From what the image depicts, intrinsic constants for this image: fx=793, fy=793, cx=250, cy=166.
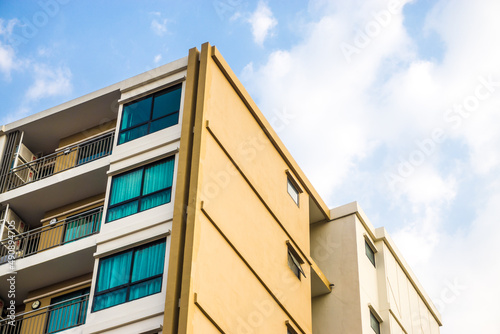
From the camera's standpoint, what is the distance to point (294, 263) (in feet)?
90.1

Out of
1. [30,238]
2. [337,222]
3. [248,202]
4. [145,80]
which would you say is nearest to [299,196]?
[337,222]

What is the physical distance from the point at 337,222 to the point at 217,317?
36.7 feet

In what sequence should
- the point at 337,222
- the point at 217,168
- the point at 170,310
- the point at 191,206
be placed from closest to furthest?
1. the point at 170,310
2. the point at 191,206
3. the point at 217,168
4. the point at 337,222

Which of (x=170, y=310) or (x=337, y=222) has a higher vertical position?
(x=337, y=222)

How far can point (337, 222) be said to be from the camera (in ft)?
104

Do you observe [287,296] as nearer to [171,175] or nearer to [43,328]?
[171,175]

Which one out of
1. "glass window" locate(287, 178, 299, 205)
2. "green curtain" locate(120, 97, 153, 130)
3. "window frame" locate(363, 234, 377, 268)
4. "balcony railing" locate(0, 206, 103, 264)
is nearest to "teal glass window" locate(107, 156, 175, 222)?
"balcony railing" locate(0, 206, 103, 264)

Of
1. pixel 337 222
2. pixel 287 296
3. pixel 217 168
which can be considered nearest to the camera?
pixel 217 168

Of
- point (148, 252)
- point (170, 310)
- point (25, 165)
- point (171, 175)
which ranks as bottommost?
point (170, 310)

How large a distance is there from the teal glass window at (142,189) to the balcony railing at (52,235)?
1797 mm

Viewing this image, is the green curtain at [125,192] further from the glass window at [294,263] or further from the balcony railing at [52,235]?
the glass window at [294,263]

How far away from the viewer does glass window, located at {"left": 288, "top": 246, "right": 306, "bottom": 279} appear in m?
27.2

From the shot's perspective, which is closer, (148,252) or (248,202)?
(148,252)

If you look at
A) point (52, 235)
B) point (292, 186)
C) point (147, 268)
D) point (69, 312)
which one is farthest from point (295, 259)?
point (52, 235)
